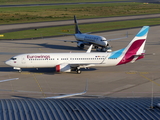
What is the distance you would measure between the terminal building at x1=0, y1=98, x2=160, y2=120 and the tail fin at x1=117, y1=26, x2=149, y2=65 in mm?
26944

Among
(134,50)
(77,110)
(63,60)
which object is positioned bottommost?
(63,60)

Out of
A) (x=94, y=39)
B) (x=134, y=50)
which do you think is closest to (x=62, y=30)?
(x=94, y=39)

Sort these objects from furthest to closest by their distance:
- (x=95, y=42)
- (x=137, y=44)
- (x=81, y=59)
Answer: (x=95, y=42), (x=137, y=44), (x=81, y=59)

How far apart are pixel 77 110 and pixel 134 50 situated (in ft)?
101

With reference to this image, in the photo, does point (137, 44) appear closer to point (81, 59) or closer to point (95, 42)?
point (81, 59)

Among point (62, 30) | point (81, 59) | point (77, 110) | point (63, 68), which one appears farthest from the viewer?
point (62, 30)

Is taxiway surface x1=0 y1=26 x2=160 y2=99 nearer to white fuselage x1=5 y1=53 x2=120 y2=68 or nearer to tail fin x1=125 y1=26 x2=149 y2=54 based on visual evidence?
white fuselage x1=5 y1=53 x2=120 y2=68

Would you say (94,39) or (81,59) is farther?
(94,39)

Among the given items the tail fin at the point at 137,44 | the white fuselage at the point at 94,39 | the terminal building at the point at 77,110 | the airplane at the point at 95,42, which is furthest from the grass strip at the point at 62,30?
the terminal building at the point at 77,110

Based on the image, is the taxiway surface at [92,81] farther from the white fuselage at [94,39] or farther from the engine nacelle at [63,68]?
the white fuselage at [94,39]

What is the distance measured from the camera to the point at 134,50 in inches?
1844

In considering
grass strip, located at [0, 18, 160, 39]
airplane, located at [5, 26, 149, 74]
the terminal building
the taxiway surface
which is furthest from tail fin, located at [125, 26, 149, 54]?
grass strip, located at [0, 18, 160, 39]

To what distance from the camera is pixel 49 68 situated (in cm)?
5109

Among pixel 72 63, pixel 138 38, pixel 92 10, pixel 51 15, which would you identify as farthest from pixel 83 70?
pixel 92 10
